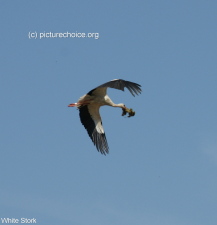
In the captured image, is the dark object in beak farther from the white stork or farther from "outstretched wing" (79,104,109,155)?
"outstretched wing" (79,104,109,155)

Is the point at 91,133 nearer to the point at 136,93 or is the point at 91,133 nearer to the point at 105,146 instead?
the point at 105,146

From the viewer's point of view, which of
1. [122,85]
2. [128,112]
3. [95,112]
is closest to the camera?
[122,85]

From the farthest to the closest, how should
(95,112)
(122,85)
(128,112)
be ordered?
(95,112), (128,112), (122,85)

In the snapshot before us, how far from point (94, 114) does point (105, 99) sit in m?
1.27

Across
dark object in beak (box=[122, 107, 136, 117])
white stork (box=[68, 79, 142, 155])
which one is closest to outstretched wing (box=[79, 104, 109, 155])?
white stork (box=[68, 79, 142, 155])

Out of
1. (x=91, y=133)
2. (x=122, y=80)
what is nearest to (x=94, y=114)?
(x=91, y=133)

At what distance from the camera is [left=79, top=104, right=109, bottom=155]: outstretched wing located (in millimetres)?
33344

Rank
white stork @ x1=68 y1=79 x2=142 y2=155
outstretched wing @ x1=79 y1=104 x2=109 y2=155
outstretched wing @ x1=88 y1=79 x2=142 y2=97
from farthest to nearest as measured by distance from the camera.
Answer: outstretched wing @ x1=79 y1=104 x2=109 y2=155 < white stork @ x1=68 y1=79 x2=142 y2=155 < outstretched wing @ x1=88 y1=79 x2=142 y2=97

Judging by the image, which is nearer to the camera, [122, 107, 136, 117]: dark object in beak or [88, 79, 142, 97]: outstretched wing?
[88, 79, 142, 97]: outstretched wing

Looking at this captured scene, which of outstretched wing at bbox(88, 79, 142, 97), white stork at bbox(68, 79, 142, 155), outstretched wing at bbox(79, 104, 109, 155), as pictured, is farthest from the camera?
outstretched wing at bbox(79, 104, 109, 155)

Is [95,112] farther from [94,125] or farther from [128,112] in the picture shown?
[128,112]

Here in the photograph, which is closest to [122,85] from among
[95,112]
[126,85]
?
[126,85]

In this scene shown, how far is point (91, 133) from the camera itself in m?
33.6

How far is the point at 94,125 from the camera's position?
33.9m
